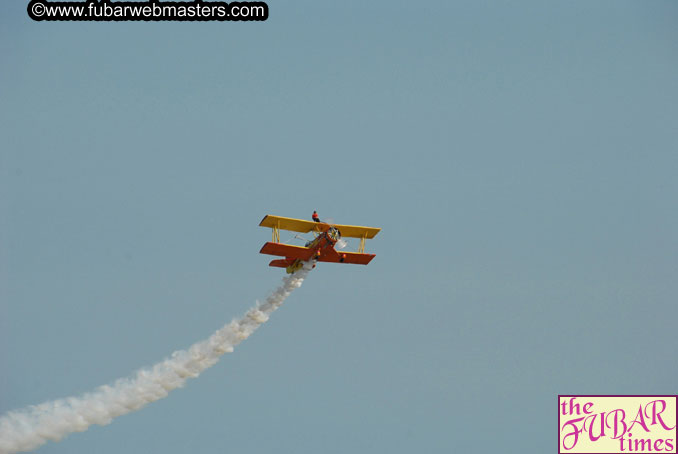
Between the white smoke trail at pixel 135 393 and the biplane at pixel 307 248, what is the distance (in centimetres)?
A: 157

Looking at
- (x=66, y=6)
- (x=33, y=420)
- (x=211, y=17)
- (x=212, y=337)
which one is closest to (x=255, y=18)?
(x=211, y=17)

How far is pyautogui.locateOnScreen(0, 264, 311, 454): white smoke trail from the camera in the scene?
90.8 m

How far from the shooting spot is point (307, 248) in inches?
3492

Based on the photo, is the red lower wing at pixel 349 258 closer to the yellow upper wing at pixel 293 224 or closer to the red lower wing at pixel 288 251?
the red lower wing at pixel 288 251

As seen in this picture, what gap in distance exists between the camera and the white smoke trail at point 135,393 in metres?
90.8

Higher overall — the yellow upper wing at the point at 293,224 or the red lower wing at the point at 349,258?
the yellow upper wing at the point at 293,224

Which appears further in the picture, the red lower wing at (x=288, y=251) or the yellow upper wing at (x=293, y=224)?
the yellow upper wing at (x=293, y=224)

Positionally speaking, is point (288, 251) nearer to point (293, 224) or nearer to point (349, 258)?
point (293, 224)

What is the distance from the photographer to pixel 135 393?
92812 millimetres

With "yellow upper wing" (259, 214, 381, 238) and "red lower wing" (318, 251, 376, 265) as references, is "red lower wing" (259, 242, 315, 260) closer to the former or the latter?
"red lower wing" (318, 251, 376, 265)

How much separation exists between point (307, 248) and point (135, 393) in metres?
13.5

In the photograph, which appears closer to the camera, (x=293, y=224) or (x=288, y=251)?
(x=288, y=251)

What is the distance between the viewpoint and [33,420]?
299ft

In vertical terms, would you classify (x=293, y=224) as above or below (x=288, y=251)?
above
